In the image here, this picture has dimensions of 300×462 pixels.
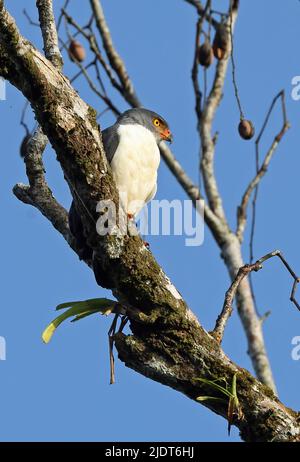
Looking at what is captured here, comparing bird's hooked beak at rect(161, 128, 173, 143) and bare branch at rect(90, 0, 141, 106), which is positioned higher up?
bare branch at rect(90, 0, 141, 106)

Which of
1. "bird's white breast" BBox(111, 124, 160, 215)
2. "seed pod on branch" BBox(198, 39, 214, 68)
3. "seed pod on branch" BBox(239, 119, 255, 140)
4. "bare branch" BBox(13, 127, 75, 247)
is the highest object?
"seed pod on branch" BBox(198, 39, 214, 68)

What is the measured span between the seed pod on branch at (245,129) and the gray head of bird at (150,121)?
2.18 feet

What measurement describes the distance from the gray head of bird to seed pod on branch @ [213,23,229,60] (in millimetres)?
1612

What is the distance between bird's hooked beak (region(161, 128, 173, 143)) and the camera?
7.56 metres

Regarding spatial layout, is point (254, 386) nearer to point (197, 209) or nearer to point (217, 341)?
point (217, 341)

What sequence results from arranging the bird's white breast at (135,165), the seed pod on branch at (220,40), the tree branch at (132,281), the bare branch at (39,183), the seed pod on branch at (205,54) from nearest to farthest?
the tree branch at (132,281) < the bare branch at (39,183) < the bird's white breast at (135,165) < the seed pod on branch at (205,54) < the seed pod on branch at (220,40)

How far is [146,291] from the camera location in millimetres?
4641

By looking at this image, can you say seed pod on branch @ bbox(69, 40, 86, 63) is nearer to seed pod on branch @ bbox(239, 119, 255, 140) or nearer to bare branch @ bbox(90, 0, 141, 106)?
bare branch @ bbox(90, 0, 141, 106)

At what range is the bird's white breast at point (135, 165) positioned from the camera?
6.36 m

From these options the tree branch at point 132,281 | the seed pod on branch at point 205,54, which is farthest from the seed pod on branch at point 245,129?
the tree branch at point 132,281

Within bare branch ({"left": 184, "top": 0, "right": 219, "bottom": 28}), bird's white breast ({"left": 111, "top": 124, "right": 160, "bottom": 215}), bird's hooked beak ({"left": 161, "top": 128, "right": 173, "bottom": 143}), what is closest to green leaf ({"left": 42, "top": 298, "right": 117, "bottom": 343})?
bird's white breast ({"left": 111, "top": 124, "right": 160, "bottom": 215})

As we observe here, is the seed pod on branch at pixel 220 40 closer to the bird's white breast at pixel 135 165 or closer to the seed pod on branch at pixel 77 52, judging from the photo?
the seed pod on branch at pixel 77 52
